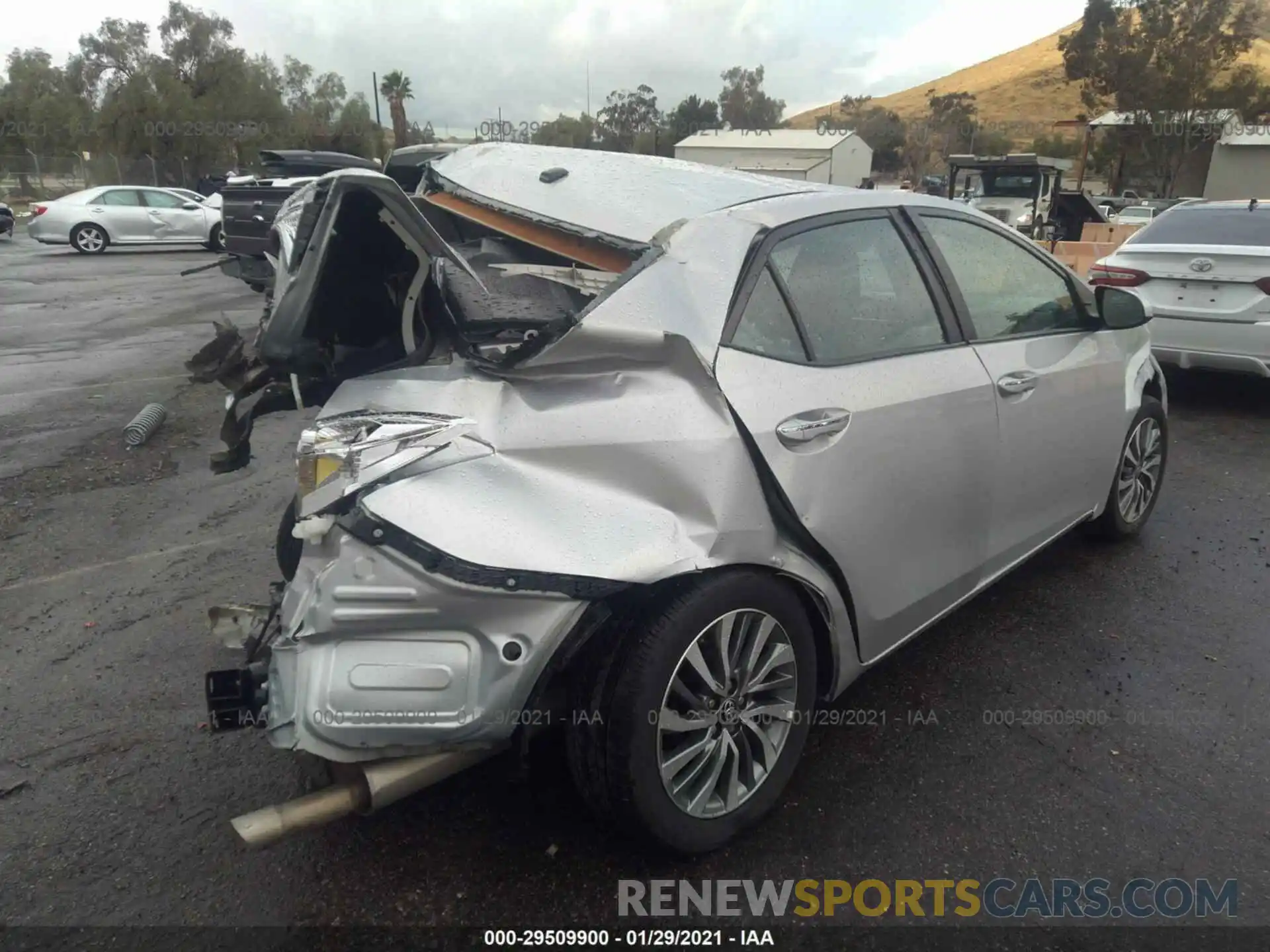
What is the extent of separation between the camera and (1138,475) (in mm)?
4242

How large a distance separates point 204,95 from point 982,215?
4488cm

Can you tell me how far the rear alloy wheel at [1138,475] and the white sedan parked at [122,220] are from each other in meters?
19.3

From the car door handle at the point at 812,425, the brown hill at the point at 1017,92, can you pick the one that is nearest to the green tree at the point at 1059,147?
the brown hill at the point at 1017,92

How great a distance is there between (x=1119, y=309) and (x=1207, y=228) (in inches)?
167

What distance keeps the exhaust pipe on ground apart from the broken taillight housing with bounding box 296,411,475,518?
2.00 ft

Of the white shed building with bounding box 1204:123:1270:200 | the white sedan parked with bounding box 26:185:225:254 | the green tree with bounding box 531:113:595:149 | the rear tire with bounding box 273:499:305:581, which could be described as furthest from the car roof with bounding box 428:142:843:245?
the green tree with bounding box 531:113:595:149

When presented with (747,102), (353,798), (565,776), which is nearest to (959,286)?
(565,776)

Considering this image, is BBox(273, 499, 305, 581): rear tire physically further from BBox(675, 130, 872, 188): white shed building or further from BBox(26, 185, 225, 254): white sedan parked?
BBox(675, 130, 872, 188): white shed building

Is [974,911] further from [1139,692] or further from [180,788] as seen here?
[180,788]

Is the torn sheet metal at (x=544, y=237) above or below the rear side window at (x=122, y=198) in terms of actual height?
above

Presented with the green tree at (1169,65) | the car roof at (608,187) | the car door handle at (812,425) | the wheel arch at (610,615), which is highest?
the green tree at (1169,65)

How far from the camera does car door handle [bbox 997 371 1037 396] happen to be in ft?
9.80

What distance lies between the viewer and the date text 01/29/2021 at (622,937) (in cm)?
211

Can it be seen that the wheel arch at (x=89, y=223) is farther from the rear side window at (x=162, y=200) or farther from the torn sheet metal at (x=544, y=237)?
the torn sheet metal at (x=544, y=237)
